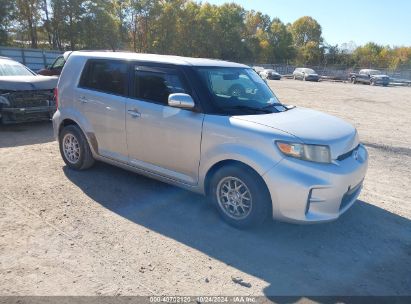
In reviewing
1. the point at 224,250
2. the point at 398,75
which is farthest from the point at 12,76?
the point at 398,75

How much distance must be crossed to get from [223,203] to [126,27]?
54087mm

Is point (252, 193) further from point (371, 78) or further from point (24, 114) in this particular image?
point (371, 78)

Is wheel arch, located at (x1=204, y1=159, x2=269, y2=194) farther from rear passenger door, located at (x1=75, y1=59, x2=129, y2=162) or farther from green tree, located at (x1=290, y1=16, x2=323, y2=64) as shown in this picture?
green tree, located at (x1=290, y1=16, x2=323, y2=64)

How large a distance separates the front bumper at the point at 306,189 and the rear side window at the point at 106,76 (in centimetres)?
246

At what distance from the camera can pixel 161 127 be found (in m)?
4.52

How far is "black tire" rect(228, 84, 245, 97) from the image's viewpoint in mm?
4583

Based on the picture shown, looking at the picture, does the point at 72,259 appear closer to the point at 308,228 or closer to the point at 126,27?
the point at 308,228

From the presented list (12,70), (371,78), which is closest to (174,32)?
(371,78)

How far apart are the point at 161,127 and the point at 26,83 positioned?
18.3 ft

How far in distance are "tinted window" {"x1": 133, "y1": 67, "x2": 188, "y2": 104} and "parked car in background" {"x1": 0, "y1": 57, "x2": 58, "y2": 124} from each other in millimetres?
4848

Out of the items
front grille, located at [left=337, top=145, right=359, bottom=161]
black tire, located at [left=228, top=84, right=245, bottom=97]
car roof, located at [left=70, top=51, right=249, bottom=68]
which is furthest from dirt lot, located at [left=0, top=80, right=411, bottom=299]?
car roof, located at [left=70, top=51, right=249, bottom=68]

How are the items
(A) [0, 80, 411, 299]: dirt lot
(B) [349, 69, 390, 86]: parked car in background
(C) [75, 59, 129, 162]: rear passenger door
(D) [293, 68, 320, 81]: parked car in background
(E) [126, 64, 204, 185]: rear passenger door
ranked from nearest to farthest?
(A) [0, 80, 411, 299]: dirt lot, (E) [126, 64, 204, 185]: rear passenger door, (C) [75, 59, 129, 162]: rear passenger door, (B) [349, 69, 390, 86]: parked car in background, (D) [293, 68, 320, 81]: parked car in background

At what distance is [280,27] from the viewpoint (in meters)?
A: 86.8

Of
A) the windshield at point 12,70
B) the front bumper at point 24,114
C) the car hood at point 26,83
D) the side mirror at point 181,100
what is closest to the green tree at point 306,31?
the windshield at point 12,70
